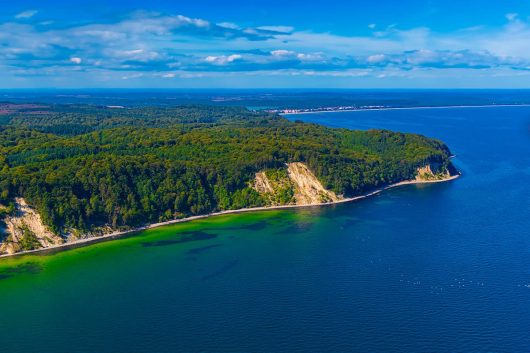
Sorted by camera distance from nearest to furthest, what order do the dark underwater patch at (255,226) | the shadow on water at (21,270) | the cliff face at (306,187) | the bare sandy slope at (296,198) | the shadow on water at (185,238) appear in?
the shadow on water at (21,270), the bare sandy slope at (296,198), the shadow on water at (185,238), the dark underwater patch at (255,226), the cliff face at (306,187)

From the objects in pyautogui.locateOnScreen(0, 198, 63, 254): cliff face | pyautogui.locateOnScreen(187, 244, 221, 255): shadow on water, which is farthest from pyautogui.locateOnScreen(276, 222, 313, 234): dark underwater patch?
pyautogui.locateOnScreen(0, 198, 63, 254): cliff face

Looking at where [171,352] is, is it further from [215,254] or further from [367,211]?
[367,211]

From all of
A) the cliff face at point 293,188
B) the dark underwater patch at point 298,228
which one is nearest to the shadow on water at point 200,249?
the dark underwater patch at point 298,228

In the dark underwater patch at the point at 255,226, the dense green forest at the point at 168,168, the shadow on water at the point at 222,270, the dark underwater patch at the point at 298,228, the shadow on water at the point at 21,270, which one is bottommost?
the shadow on water at the point at 21,270

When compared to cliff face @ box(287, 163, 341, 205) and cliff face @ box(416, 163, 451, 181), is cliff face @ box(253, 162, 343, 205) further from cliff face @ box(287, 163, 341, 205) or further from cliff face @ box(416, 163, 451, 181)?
cliff face @ box(416, 163, 451, 181)

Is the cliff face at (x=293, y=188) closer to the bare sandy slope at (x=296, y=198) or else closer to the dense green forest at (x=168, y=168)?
the bare sandy slope at (x=296, y=198)

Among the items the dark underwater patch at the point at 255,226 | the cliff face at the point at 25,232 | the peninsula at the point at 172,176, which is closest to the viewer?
the cliff face at the point at 25,232

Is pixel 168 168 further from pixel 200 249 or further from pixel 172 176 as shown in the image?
pixel 200 249
